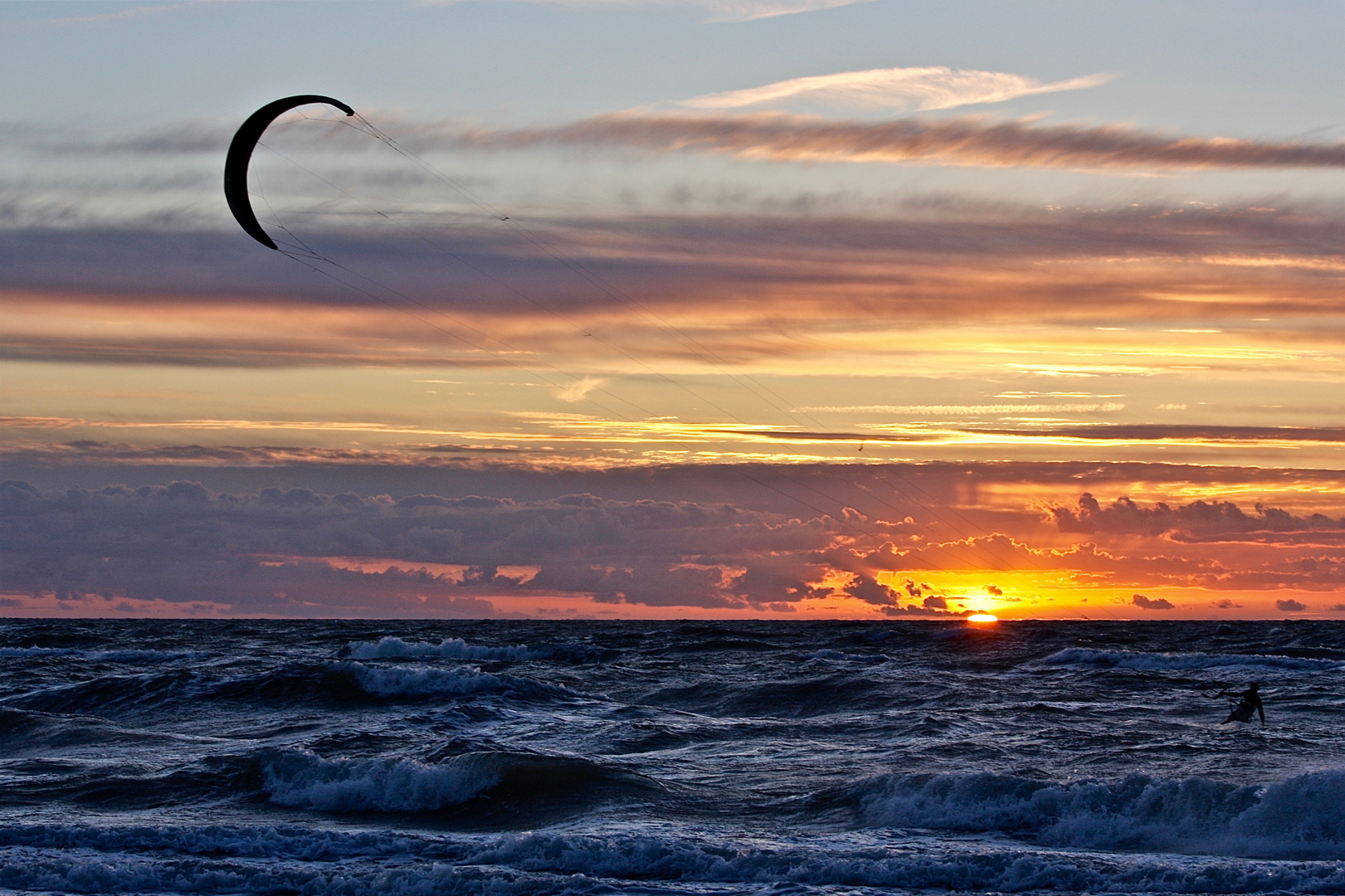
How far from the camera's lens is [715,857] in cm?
1659

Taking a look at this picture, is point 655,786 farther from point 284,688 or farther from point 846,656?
point 846,656

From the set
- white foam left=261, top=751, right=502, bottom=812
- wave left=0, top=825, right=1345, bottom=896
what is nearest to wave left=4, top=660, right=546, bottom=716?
white foam left=261, top=751, right=502, bottom=812

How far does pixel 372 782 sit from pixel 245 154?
12.5m

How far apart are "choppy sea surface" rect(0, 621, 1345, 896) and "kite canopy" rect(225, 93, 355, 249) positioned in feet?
35.0

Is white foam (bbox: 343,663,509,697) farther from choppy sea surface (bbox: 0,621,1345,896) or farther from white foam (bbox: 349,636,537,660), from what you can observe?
white foam (bbox: 349,636,537,660)

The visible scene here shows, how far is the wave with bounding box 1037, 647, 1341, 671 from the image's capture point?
48156 millimetres

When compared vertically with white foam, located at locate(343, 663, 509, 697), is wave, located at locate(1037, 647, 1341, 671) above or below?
below

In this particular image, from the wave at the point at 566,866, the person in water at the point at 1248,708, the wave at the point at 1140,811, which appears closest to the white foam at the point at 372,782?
the wave at the point at 566,866

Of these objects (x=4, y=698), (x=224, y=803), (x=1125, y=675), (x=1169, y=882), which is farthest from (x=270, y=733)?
(x=1125, y=675)

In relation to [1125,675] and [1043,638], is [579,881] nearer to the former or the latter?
[1125,675]

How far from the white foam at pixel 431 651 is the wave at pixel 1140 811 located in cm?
3552

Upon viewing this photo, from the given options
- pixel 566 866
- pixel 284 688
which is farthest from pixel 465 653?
Result: pixel 566 866

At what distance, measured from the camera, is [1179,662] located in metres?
50.8

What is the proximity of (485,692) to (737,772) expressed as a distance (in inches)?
551
